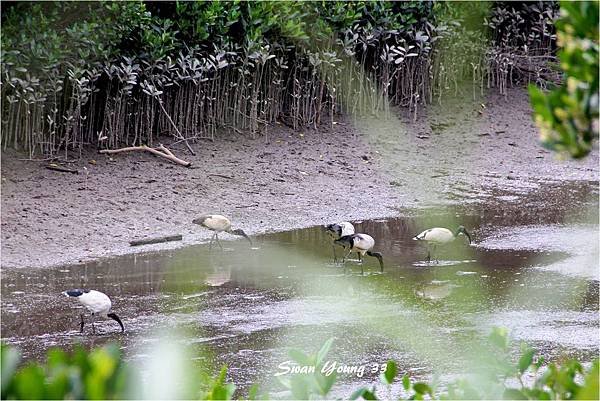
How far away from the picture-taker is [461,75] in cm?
1730

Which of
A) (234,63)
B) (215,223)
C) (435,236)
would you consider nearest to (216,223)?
(215,223)

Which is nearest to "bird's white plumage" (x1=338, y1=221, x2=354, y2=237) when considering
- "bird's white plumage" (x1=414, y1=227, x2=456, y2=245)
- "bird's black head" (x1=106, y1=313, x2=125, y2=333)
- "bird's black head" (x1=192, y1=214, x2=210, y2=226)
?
"bird's white plumage" (x1=414, y1=227, x2=456, y2=245)

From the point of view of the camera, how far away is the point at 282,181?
1306cm

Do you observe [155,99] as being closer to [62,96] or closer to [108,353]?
[62,96]

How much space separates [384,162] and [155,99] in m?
3.11

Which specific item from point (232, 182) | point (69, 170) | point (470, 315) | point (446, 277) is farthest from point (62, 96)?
point (470, 315)

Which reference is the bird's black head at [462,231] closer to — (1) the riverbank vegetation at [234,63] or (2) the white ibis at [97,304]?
(2) the white ibis at [97,304]

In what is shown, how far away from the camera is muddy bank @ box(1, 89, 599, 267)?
10.9 meters

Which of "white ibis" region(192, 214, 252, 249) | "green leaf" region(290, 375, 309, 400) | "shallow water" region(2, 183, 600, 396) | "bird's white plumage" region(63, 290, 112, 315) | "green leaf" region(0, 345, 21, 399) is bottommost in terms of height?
"shallow water" region(2, 183, 600, 396)

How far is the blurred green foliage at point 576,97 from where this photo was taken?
89.7 inches

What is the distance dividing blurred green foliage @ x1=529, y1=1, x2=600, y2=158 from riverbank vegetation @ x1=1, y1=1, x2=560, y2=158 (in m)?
10.1

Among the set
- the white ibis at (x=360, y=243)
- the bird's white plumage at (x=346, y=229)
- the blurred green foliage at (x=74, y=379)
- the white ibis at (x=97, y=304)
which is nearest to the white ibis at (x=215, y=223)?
the bird's white plumage at (x=346, y=229)

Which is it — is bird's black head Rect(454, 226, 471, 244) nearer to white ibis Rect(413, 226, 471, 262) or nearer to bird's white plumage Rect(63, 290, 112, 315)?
white ibis Rect(413, 226, 471, 262)

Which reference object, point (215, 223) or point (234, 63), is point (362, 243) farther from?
point (234, 63)
